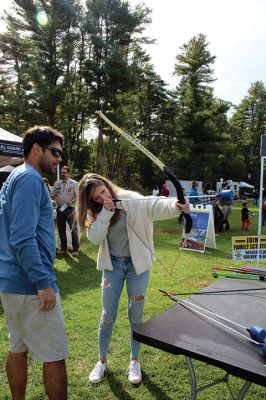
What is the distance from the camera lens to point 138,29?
961 inches

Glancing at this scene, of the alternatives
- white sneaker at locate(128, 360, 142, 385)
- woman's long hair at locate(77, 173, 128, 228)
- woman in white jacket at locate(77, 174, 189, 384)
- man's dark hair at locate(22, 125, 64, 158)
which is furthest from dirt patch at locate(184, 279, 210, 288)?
man's dark hair at locate(22, 125, 64, 158)

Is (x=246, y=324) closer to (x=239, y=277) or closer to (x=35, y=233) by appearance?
(x=239, y=277)

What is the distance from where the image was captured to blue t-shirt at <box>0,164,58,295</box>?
165 centimetres

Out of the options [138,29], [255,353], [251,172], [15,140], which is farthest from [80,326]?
[251,172]

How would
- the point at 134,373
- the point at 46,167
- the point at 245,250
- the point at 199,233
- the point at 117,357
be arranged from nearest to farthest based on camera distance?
the point at 46,167 → the point at 134,373 → the point at 117,357 → the point at 245,250 → the point at 199,233

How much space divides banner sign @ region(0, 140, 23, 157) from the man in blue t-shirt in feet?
17.6

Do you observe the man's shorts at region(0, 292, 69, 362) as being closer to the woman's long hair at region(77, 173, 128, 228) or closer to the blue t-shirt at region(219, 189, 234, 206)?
the woman's long hair at region(77, 173, 128, 228)

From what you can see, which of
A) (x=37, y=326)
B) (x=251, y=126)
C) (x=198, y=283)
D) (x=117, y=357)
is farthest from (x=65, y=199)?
(x=251, y=126)

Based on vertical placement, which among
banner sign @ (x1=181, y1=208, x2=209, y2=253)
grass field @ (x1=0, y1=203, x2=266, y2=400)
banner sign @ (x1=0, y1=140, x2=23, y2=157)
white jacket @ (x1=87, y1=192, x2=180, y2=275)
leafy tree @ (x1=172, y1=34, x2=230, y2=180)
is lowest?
grass field @ (x1=0, y1=203, x2=266, y2=400)

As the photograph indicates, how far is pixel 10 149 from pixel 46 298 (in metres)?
5.88

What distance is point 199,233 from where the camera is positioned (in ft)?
25.2

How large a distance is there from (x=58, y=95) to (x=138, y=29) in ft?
26.8

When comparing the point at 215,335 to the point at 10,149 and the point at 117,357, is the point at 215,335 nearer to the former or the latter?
the point at 117,357

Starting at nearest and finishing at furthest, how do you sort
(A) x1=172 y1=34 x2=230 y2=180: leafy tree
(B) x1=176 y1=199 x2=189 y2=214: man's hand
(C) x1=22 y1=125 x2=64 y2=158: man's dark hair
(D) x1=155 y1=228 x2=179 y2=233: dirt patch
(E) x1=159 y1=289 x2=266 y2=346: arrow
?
(E) x1=159 y1=289 x2=266 y2=346: arrow
(C) x1=22 y1=125 x2=64 y2=158: man's dark hair
(B) x1=176 y1=199 x2=189 y2=214: man's hand
(D) x1=155 y1=228 x2=179 y2=233: dirt patch
(A) x1=172 y1=34 x2=230 y2=180: leafy tree
